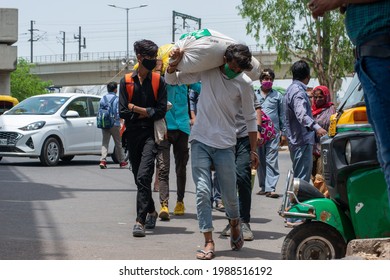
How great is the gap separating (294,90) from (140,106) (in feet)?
5.81

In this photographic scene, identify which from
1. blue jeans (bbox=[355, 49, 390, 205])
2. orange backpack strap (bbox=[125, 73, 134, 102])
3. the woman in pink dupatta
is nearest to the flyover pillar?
the woman in pink dupatta

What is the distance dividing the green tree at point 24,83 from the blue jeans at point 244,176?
358 feet

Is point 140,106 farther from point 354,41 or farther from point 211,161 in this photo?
point 354,41

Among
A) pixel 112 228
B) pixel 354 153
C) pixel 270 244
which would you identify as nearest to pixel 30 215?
pixel 112 228

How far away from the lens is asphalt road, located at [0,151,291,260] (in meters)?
8.20

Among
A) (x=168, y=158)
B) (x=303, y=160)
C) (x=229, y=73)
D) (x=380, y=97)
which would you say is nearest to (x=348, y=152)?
(x=229, y=73)

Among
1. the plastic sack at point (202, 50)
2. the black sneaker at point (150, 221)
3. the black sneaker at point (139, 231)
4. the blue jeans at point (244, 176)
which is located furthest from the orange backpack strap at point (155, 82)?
the plastic sack at point (202, 50)

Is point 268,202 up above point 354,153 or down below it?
below

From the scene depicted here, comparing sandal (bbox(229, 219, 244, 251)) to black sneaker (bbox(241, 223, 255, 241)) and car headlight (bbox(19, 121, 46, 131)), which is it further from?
car headlight (bbox(19, 121, 46, 131))

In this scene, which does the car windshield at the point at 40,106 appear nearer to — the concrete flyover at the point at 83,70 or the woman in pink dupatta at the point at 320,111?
the woman in pink dupatta at the point at 320,111

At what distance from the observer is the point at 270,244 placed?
9039 millimetres

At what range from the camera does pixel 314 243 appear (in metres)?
6.56

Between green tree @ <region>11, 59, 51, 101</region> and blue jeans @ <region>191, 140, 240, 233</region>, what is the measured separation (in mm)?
110216

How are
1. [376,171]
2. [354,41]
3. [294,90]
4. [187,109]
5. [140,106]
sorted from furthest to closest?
[187,109] < [294,90] < [140,106] < [376,171] < [354,41]
